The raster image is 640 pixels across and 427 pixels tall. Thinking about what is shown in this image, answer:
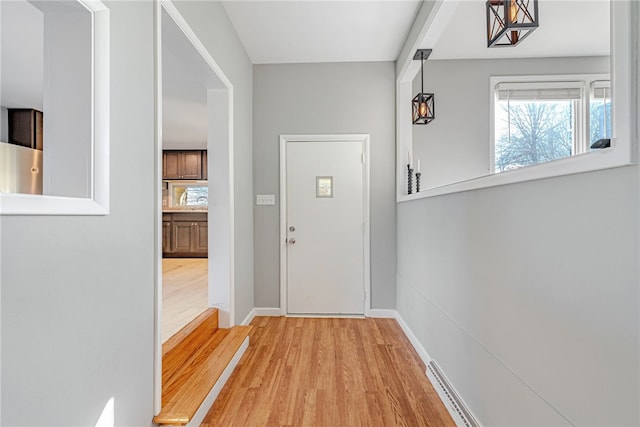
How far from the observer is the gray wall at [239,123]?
87.8 inches

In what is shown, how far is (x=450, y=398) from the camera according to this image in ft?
5.76

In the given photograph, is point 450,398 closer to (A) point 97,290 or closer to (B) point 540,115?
(A) point 97,290

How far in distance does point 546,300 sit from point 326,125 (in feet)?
9.10

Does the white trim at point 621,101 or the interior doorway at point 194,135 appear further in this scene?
the interior doorway at point 194,135

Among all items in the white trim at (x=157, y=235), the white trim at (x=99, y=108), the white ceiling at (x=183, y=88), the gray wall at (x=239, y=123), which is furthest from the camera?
the gray wall at (x=239, y=123)

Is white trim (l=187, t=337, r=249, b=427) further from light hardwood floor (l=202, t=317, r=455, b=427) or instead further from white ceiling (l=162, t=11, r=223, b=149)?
white ceiling (l=162, t=11, r=223, b=149)

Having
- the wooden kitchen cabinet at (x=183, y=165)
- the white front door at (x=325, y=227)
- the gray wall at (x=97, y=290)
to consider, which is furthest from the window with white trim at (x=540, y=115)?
the wooden kitchen cabinet at (x=183, y=165)

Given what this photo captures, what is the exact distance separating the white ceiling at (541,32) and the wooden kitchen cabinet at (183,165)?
605cm

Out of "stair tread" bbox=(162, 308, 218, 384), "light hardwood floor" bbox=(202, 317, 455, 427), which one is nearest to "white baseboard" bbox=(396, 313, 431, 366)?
→ "light hardwood floor" bbox=(202, 317, 455, 427)

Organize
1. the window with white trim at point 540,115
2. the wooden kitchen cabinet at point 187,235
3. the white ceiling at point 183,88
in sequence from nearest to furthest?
the white ceiling at point 183,88
the window with white trim at point 540,115
the wooden kitchen cabinet at point 187,235

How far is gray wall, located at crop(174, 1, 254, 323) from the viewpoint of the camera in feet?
7.32

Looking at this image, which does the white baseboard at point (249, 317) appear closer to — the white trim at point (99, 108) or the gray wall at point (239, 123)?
the gray wall at point (239, 123)

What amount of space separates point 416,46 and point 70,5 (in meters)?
2.38

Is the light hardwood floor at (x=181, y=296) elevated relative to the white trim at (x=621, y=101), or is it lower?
lower
